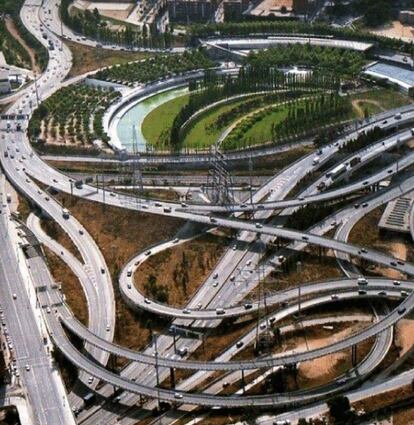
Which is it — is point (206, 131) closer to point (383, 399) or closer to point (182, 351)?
point (182, 351)

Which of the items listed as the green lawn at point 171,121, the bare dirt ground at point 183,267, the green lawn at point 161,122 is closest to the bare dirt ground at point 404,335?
the bare dirt ground at point 183,267

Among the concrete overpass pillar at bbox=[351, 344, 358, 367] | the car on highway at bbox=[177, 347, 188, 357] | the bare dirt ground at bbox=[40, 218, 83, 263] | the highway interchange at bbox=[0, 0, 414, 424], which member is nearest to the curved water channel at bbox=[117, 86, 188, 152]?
the highway interchange at bbox=[0, 0, 414, 424]

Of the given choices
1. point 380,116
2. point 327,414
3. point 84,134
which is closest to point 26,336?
point 327,414

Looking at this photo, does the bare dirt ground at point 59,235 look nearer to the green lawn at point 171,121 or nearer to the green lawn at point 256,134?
the green lawn at point 171,121

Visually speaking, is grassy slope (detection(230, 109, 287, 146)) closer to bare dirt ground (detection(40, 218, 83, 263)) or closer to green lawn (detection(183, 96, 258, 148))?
green lawn (detection(183, 96, 258, 148))

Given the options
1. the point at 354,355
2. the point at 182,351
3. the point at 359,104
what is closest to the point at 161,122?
the point at 359,104

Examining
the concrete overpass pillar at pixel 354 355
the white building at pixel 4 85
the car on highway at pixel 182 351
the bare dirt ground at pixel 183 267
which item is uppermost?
the white building at pixel 4 85
